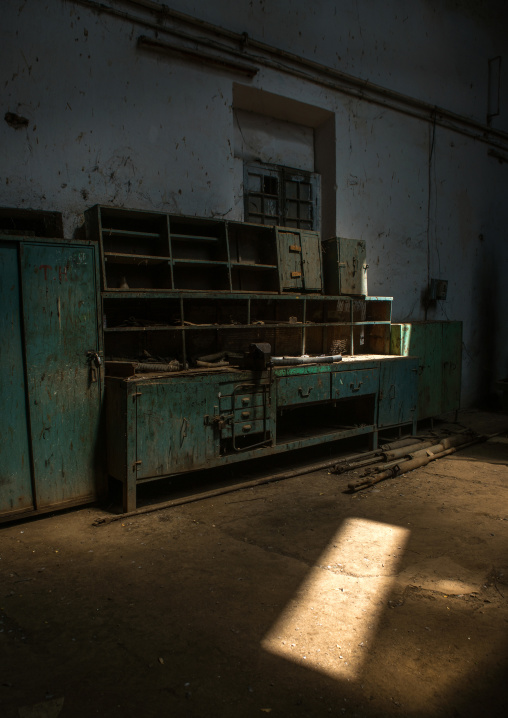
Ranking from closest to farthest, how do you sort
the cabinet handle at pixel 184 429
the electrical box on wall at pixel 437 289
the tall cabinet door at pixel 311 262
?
the cabinet handle at pixel 184 429, the tall cabinet door at pixel 311 262, the electrical box on wall at pixel 437 289

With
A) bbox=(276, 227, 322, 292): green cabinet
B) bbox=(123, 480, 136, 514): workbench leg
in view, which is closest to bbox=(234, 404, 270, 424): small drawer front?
bbox=(123, 480, 136, 514): workbench leg

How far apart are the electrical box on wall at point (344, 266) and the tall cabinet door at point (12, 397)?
2.85 metres

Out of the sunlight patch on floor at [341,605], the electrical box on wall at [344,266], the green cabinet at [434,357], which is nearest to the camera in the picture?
the sunlight patch on floor at [341,605]

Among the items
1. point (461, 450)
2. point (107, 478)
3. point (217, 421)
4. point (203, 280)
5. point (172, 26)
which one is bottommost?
point (461, 450)

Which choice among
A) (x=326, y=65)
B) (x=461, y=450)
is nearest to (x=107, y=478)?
(x=461, y=450)

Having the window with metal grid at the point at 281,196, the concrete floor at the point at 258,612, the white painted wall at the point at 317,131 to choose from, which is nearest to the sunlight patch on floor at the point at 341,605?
the concrete floor at the point at 258,612

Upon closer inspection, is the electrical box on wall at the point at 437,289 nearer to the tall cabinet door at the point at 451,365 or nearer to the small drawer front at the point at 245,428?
the tall cabinet door at the point at 451,365

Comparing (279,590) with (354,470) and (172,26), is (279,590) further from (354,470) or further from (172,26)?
(172,26)

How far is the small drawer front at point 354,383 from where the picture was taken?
3.85 metres

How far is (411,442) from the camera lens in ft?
14.4

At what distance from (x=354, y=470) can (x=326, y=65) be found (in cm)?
411

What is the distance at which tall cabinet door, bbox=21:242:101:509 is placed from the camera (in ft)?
8.72

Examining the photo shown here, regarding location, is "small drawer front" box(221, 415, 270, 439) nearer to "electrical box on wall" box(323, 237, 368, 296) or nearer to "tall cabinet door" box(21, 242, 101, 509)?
"tall cabinet door" box(21, 242, 101, 509)

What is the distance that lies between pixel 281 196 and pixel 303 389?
219 centimetres
